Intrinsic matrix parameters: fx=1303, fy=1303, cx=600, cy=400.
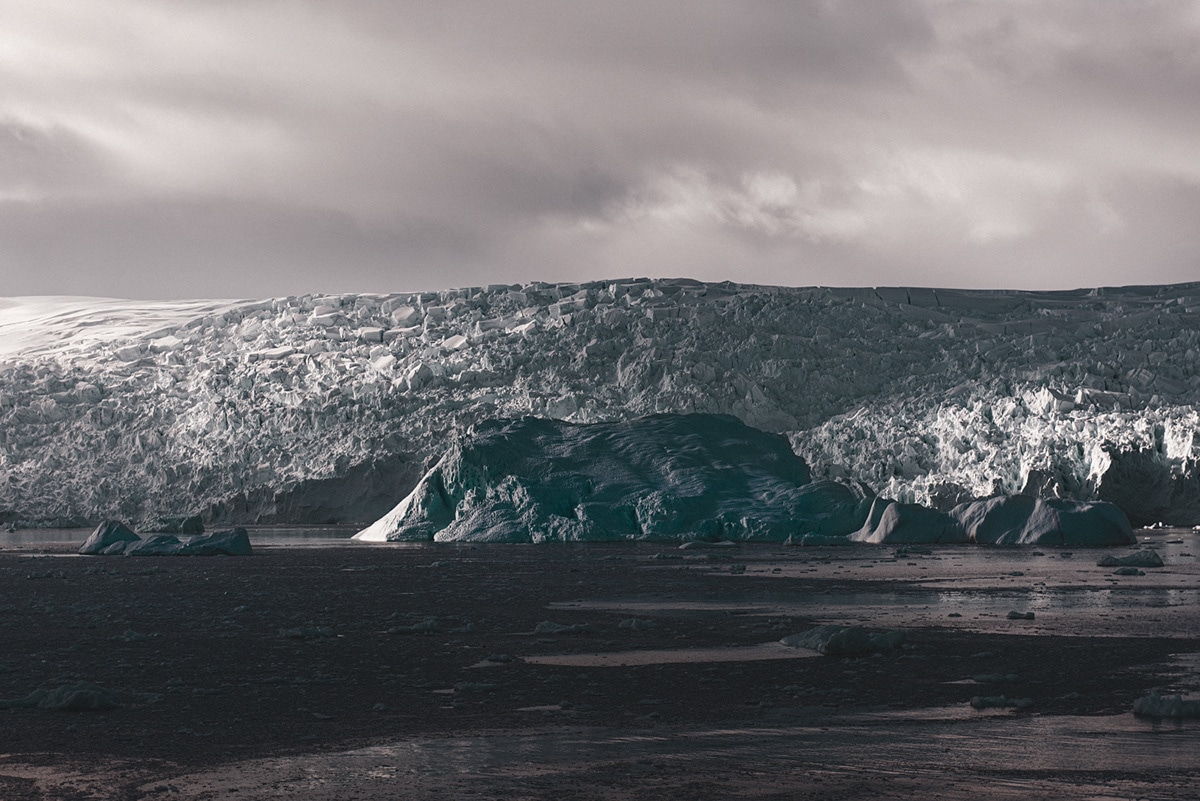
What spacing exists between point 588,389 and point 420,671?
3900cm

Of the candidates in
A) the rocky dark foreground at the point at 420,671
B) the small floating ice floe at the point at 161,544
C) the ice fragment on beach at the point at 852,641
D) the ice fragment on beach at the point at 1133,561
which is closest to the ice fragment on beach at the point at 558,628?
the rocky dark foreground at the point at 420,671

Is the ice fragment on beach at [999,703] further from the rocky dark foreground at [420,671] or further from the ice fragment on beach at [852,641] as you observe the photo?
the ice fragment on beach at [852,641]

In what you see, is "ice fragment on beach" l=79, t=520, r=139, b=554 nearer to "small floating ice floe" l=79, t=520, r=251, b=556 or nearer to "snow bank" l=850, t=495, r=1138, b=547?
"small floating ice floe" l=79, t=520, r=251, b=556

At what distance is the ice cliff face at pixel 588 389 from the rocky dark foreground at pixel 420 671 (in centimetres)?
2296

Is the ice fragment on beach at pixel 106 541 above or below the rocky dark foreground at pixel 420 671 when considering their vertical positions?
below

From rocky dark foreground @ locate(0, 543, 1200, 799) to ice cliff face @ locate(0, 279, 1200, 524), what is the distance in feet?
75.3

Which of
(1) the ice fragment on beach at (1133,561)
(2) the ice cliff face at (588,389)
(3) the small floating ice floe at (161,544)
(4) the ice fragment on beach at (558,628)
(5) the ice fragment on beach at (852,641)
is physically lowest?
(3) the small floating ice floe at (161,544)

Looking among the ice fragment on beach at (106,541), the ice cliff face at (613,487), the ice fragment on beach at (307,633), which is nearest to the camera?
the ice fragment on beach at (307,633)

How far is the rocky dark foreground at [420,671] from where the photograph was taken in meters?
8.14

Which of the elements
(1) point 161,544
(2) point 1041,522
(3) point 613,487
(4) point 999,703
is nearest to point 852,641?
(4) point 999,703

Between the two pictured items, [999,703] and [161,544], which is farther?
[161,544]

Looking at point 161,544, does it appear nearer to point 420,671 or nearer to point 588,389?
point 588,389

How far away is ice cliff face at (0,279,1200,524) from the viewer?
132 feet

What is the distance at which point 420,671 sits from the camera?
1079 centimetres
